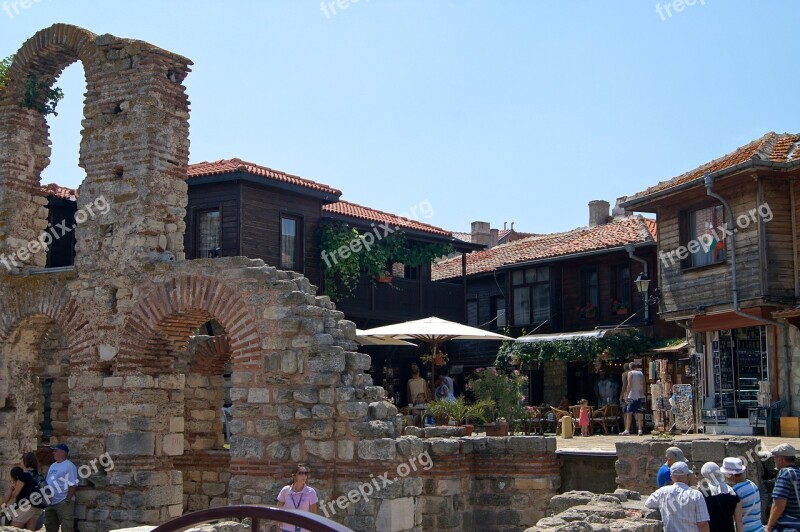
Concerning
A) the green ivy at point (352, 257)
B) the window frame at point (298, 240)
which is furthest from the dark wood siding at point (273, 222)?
the green ivy at point (352, 257)

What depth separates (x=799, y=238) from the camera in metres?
20.7

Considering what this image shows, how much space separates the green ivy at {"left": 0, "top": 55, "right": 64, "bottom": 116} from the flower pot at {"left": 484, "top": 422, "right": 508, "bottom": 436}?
8503 millimetres

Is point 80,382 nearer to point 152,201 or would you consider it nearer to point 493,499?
point 152,201

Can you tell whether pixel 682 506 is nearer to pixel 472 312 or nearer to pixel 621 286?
pixel 621 286

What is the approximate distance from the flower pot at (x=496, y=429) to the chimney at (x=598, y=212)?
71.1 feet

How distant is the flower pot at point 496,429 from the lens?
14.8 m

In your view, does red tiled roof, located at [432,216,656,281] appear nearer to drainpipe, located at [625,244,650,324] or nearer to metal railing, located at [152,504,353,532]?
drainpipe, located at [625,244,650,324]

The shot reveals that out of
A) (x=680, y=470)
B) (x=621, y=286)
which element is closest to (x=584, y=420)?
(x=621, y=286)

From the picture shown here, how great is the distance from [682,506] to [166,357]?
795cm

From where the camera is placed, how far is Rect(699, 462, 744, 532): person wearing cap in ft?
27.3

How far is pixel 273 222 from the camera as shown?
1045 inches

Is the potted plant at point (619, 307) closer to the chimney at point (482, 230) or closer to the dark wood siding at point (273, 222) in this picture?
the dark wood siding at point (273, 222)

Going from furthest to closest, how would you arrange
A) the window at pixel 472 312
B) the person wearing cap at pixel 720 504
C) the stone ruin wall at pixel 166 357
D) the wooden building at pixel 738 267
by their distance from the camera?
the window at pixel 472 312
the wooden building at pixel 738 267
the stone ruin wall at pixel 166 357
the person wearing cap at pixel 720 504

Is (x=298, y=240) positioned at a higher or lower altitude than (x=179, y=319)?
higher
